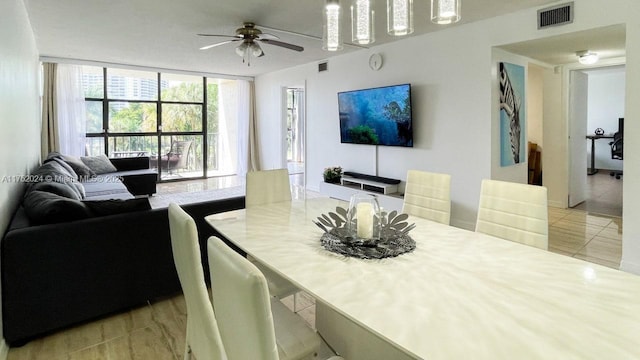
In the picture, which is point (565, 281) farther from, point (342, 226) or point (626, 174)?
point (626, 174)

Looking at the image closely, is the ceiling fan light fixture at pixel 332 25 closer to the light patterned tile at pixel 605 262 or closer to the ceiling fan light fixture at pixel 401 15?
the ceiling fan light fixture at pixel 401 15

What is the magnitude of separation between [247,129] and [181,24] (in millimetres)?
4389

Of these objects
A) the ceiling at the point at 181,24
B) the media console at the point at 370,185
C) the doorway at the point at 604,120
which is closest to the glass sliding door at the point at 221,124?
the ceiling at the point at 181,24

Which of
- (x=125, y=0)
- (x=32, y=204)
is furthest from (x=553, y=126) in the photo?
(x=32, y=204)

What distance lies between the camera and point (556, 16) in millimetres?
3445

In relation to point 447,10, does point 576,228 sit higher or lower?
lower

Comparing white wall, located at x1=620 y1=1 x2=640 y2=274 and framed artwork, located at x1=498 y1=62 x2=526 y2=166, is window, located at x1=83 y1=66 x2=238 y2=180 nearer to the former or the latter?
framed artwork, located at x1=498 y1=62 x2=526 y2=166

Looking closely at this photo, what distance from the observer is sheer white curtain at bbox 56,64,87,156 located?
641 cm

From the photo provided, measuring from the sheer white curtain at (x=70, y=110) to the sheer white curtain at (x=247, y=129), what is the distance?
3124 millimetres

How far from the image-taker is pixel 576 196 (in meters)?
5.52

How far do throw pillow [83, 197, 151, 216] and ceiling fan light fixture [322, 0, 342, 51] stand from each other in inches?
64.9

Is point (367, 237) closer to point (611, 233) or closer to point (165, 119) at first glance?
point (611, 233)

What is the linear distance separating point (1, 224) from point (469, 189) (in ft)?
14.1

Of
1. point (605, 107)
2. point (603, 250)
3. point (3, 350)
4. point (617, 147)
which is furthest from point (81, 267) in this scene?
point (605, 107)
